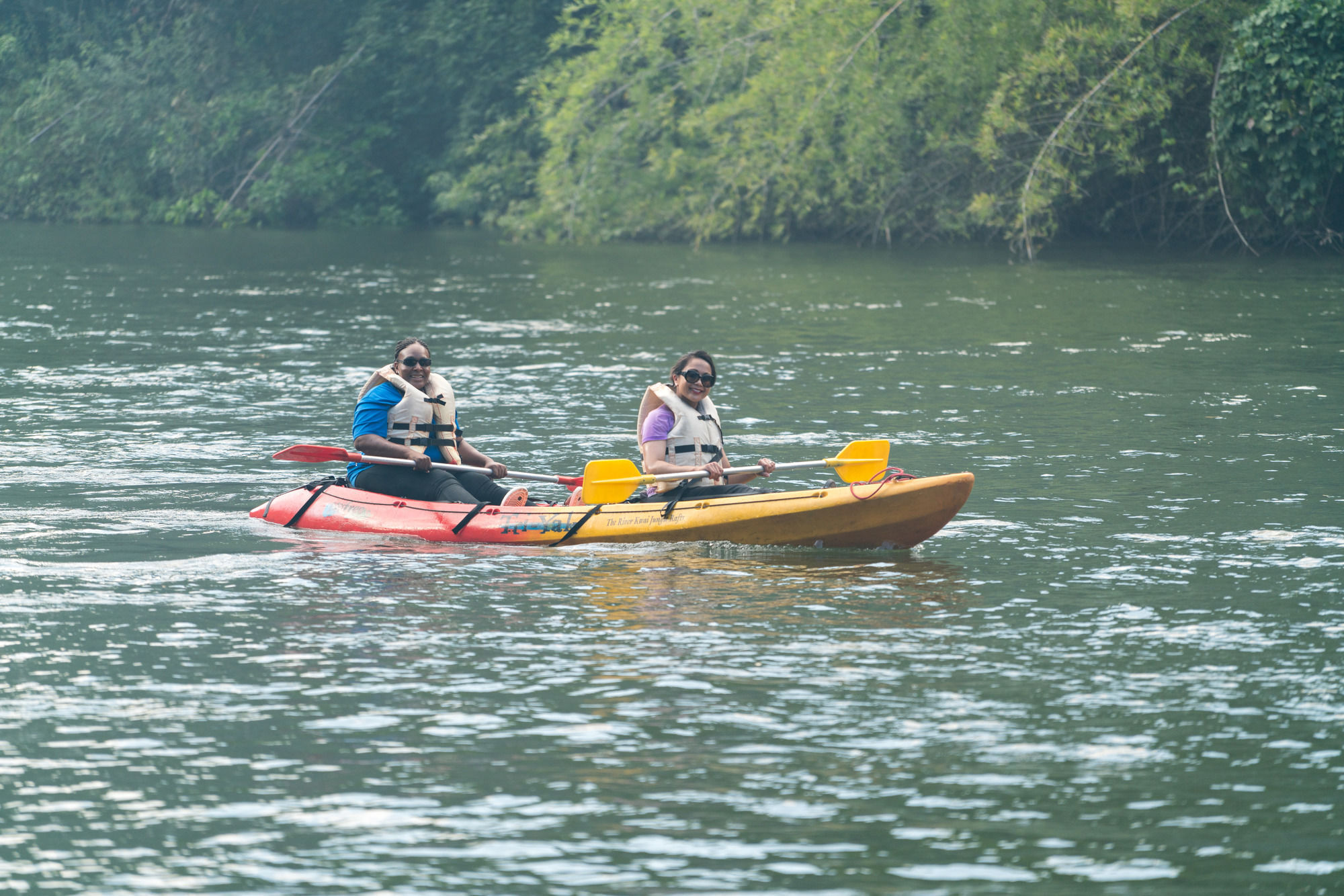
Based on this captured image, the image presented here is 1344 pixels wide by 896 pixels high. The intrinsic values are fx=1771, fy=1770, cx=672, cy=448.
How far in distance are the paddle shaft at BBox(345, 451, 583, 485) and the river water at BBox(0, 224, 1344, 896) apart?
459mm

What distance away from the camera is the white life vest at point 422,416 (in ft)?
32.0

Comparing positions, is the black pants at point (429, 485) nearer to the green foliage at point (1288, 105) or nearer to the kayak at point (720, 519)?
the kayak at point (720, 519)

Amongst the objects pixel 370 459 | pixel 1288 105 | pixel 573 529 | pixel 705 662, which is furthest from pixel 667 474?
pixel 1288 105

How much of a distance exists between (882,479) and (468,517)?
7.16 feet

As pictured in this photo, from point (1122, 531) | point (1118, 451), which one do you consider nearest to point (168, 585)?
point (1122, 531)

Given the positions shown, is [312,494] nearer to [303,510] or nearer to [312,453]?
[303,510]

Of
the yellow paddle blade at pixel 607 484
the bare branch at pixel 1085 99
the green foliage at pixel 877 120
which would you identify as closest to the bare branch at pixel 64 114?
the green foliage at pixel 877 120

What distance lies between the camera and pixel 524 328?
65.5ft

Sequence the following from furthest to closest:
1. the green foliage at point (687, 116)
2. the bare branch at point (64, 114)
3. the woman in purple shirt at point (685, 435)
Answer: the bare branch at point (64, 114) → the green foliage at point (687, 116) → the woman in purple shirt at point (685, 435)

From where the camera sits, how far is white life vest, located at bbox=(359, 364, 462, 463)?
976 centimetres

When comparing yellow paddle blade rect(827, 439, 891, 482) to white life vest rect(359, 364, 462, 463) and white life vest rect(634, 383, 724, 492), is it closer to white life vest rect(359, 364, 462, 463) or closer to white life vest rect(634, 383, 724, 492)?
white life vest rect(634, 383, 724, 492)

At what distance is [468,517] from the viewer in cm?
937

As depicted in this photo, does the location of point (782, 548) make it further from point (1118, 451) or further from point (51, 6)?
point (51, 6)

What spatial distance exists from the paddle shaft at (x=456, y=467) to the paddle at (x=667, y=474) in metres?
0.53
